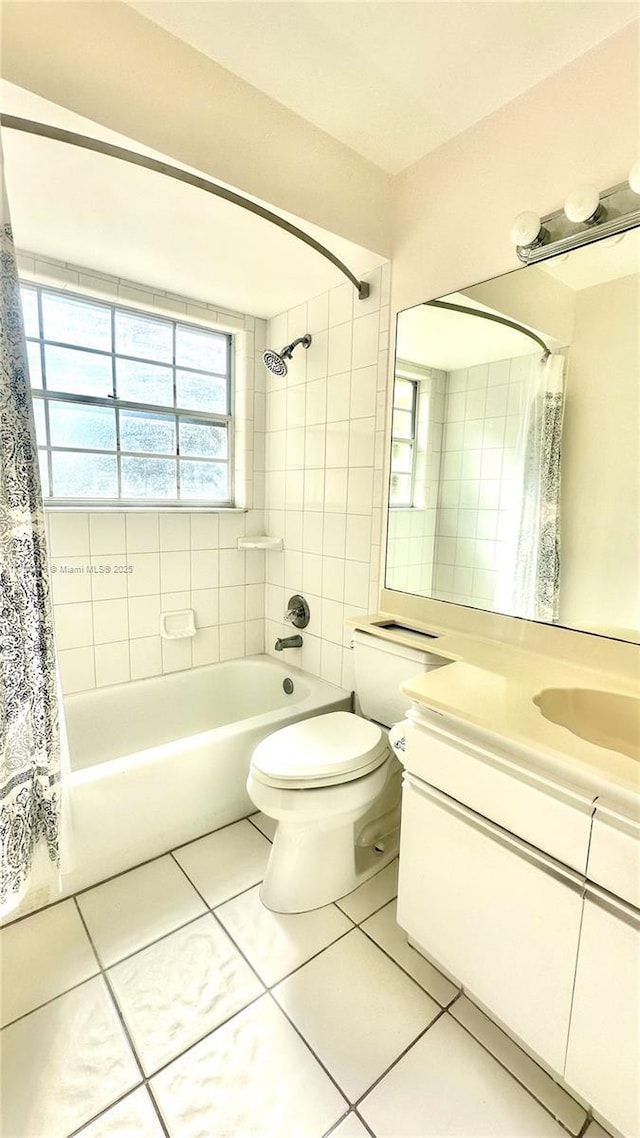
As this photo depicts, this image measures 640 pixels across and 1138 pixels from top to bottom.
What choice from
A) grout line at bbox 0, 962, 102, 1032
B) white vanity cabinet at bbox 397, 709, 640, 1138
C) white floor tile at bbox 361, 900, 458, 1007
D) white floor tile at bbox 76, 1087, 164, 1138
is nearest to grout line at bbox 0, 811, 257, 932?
grout line at bbox 0, 962, 102, 1032

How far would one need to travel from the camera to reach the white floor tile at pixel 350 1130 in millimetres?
876

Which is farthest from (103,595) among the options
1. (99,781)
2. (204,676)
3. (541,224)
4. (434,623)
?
(541,224)

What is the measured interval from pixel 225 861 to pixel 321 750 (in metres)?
0.58

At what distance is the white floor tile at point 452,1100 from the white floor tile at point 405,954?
0.39 feet

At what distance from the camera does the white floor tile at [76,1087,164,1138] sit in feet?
2.87

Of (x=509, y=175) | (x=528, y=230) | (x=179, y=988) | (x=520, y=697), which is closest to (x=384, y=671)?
(x=520, y=697)

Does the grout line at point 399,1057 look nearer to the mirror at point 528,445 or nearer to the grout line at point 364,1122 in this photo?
the grout line at point 364,1122

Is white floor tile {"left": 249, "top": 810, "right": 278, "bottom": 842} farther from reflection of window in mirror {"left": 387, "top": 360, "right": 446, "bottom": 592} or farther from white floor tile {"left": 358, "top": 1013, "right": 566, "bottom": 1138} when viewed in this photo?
reflection of window in mirror {"left": 387, "top": 360, "right": 446, "bottom": 592}

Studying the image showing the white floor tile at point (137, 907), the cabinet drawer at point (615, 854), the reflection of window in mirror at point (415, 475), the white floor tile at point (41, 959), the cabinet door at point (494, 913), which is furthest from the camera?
the reflection of window in mirror at point (415, 475)

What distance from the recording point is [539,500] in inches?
53.2

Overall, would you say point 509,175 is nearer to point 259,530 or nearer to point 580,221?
point 580,221

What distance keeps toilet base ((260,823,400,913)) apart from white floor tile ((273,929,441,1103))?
157mm

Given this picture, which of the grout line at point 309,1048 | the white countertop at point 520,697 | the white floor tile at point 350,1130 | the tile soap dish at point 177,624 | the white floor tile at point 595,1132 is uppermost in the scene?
the white countertop at point 520,697

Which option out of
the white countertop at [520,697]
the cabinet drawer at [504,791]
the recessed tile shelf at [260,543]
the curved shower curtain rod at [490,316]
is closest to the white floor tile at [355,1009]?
the cabinet drawer at [504,791]
